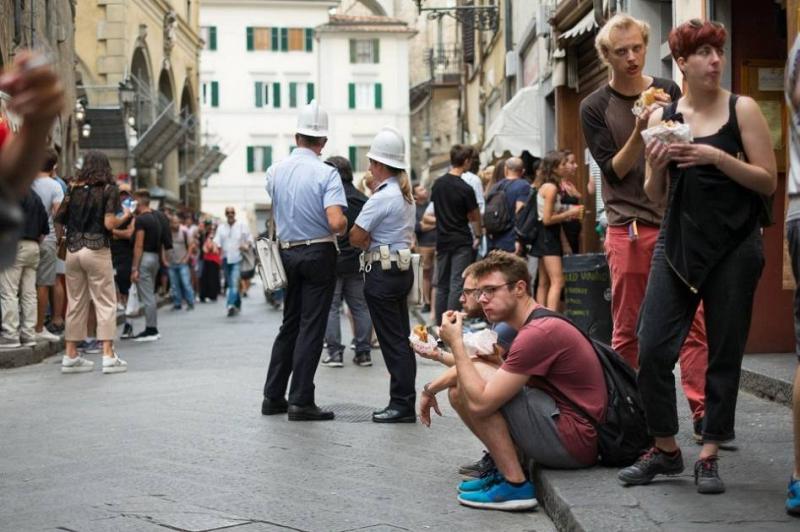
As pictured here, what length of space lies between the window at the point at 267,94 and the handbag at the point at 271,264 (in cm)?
6685

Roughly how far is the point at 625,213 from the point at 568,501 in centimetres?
177

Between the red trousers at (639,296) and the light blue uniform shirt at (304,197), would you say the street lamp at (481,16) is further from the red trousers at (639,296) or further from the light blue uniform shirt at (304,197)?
the red trousers at (639,296)

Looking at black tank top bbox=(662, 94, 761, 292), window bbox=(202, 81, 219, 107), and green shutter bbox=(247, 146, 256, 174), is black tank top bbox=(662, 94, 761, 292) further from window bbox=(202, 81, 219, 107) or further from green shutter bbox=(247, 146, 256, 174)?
window bbox=(202, 81, 219, 107)

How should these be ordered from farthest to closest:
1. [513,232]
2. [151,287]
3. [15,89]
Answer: [151,287] < [513,232] < [15,89]

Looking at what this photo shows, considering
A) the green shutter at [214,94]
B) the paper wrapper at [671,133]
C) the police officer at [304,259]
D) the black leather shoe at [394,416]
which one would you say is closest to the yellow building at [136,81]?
the police officer at [304,259]

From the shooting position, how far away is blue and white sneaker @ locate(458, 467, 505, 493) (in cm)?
582

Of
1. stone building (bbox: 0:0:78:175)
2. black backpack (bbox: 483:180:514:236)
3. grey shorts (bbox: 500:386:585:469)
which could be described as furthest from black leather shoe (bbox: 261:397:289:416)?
stone building (bbox: 0:0:78:175)

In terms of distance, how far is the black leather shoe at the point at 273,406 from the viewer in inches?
334

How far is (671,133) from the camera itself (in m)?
5.12

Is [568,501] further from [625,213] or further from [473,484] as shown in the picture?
[625,213]

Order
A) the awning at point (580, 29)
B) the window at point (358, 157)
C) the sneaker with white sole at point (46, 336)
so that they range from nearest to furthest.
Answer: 1. the sneaker with white sole at point (46, 336)
2. the awning at point (580, 29)
3. the window at point (358, 157)

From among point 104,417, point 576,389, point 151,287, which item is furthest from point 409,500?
point 151,287

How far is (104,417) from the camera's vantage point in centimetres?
857

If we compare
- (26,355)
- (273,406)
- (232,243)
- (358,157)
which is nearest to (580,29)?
(26,355)
